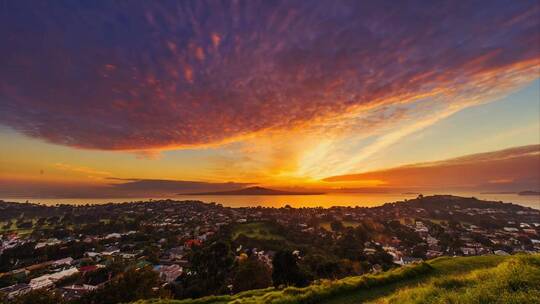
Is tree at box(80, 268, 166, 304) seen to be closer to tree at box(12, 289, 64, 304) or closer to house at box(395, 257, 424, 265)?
tree at box(12, 289, 64, 304)

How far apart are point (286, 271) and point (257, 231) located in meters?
40.9

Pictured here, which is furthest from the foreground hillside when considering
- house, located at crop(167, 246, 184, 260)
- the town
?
house, located at crop(167, 246, 184, 260)

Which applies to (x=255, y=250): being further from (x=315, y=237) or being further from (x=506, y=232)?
(x=506, y=232)

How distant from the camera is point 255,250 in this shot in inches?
1713

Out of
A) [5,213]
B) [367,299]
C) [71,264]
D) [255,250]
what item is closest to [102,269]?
[71,264]

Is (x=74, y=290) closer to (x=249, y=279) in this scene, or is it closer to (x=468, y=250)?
Result: (x=249, y=279)

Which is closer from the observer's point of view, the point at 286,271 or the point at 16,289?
the point at 286,271

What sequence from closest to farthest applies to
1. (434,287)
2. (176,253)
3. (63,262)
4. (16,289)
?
(434,287) → (16,289) → (63,262) → (176,253)

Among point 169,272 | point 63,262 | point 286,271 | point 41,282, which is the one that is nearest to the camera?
point 286,271

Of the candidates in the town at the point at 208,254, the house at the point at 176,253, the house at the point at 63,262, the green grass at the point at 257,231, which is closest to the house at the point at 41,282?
the town at the point at 208,254

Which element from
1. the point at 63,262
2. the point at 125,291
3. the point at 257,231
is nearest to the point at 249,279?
the point at 125,291

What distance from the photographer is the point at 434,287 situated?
6125 millimetres

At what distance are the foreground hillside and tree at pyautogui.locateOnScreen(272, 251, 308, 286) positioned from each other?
966 cm

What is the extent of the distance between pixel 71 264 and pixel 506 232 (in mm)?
81299
